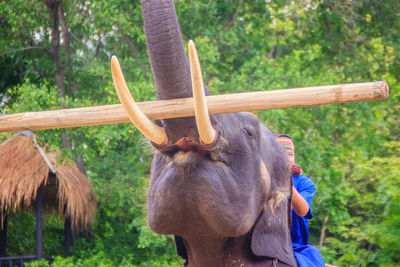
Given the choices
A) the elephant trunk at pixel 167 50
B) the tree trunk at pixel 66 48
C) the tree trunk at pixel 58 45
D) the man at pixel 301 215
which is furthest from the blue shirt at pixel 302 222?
the tree trunk at pixel 66 48

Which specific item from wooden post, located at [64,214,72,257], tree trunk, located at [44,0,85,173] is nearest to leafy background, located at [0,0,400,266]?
tree trunk, located at [44,0,85,173]

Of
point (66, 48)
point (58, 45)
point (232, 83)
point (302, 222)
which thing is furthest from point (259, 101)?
point (66, 48)

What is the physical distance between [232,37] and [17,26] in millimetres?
3425

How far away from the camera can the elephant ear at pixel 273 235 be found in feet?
7.27

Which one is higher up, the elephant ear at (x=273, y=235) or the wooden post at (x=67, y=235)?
the elephant ear at (x=273, y=235)

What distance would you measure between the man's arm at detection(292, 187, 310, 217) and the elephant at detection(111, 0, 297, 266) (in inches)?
15.9

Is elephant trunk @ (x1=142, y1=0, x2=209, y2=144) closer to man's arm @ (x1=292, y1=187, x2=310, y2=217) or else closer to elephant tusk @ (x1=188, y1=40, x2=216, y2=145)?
elephant tusk @ (x1=188, y1=40, x2=216, y2=145)

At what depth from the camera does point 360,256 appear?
22.8 feet

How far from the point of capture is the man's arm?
2.73 meters

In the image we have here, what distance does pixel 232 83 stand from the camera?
7.91 m

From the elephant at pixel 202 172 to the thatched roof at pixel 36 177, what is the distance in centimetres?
523

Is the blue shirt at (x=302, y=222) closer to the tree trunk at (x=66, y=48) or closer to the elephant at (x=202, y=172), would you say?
the elephant at (x=202, y=172)

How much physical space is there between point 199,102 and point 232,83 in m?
6.34

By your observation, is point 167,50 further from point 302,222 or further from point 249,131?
point 302,222
